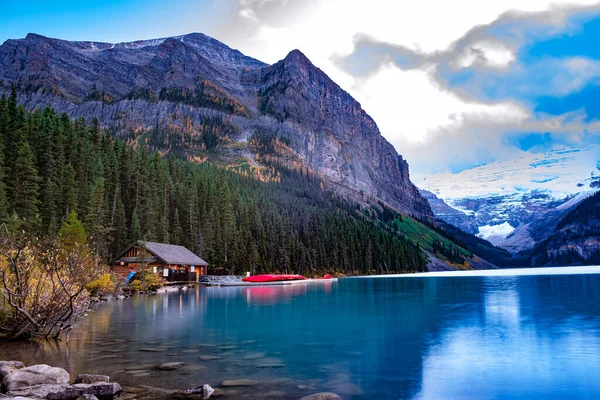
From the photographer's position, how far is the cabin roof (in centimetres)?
7812

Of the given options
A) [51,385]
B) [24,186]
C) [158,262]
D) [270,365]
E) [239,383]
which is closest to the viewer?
[51,385]

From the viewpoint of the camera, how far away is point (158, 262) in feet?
264

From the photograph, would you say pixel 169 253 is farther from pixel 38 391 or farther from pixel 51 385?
pixel 38 391

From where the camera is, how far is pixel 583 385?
53.7 ft

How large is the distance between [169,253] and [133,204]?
19.3m

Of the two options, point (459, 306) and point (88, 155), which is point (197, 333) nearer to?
point (459, 306)

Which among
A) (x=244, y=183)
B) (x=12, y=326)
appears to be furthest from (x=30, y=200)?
(x=244, y=183)

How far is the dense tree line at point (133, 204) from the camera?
69.0 meters

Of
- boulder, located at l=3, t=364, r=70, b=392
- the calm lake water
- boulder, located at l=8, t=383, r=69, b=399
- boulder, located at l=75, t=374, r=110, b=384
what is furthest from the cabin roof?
boulder, located at l=8, t=383, r=69, b=399

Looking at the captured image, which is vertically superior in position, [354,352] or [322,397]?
[322,397]

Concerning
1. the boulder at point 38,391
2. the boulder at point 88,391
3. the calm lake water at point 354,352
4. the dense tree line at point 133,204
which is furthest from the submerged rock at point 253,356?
the dense tree line at point 133,204

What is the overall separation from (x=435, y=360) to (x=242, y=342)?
33.8 feet

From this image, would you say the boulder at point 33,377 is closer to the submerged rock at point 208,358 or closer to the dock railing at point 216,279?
→ the submerged rock at point 208,358

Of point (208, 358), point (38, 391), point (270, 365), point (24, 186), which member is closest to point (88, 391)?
point (38, 391)
